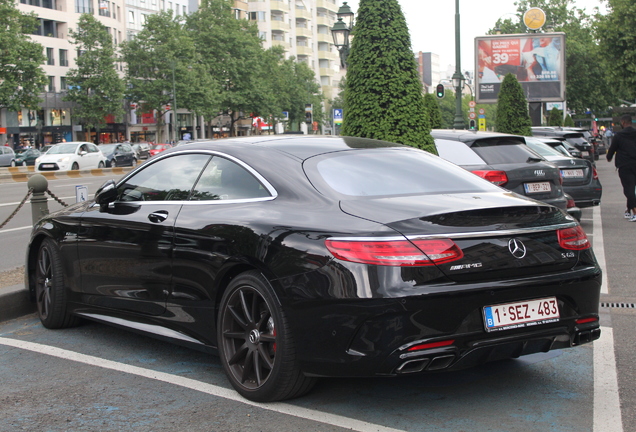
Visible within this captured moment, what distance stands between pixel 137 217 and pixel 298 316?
1.77m

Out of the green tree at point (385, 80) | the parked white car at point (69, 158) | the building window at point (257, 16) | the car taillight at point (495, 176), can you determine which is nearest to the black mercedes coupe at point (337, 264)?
the car taillight at point (495, 176)

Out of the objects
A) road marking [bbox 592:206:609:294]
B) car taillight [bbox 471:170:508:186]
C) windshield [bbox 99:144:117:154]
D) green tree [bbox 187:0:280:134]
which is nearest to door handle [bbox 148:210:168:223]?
road marking [bbox 592:206:609:294]

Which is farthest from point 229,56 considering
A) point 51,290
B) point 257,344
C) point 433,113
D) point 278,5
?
point 257,344

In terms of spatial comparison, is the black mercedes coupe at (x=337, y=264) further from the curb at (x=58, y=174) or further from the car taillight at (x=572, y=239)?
the curb at (x=58, y=174)

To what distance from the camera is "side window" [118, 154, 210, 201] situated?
5.38 m

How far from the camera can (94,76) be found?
66.9m

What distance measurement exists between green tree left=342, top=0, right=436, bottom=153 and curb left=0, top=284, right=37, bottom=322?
6.33m

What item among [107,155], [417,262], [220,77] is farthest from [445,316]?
[220,77]

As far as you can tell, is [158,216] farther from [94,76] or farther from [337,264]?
[94,76]

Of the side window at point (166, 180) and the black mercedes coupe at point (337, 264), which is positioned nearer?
the black mercedes coupe at point (337, 264)

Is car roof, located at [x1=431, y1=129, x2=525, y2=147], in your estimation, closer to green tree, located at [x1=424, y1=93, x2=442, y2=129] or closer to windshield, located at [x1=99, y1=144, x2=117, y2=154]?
green tree, located at [x1=424, y1=93, x2=442, y2=129]

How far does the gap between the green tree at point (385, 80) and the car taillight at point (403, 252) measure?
27.1ft

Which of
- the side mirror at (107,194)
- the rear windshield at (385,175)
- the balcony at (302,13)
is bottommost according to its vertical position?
the side mirror at (107,194)

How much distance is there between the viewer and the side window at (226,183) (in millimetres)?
4914
